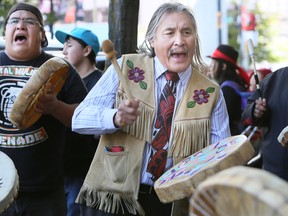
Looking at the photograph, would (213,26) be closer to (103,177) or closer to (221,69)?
(221,69)

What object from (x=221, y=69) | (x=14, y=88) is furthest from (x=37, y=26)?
(x=221, y=69)

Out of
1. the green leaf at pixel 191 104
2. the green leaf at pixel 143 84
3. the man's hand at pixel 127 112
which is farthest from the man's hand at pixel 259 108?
the man's hand at pixel 127 112

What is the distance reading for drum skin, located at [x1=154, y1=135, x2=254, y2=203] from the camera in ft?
8.73

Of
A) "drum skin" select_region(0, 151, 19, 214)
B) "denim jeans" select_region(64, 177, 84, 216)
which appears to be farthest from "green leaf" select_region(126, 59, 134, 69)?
"denim jeans" select_region(64, 177, 84, 216)

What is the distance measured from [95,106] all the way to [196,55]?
664mm

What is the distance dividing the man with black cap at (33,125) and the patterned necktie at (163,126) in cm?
68

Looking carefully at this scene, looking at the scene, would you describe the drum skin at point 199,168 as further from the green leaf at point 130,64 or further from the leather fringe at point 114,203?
the green leaf at point 130,64

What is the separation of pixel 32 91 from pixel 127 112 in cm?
61

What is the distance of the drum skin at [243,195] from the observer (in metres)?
1.60

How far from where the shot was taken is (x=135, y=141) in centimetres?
328

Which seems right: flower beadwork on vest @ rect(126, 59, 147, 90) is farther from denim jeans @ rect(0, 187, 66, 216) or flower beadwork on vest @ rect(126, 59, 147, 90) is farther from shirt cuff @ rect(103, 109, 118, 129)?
denim jeans @ rect(0, 187, 66, 216)

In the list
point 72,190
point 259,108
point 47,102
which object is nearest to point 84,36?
point 72,190

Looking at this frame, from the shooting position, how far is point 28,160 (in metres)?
3.78

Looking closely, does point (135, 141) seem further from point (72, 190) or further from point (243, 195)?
point (72, 190)
